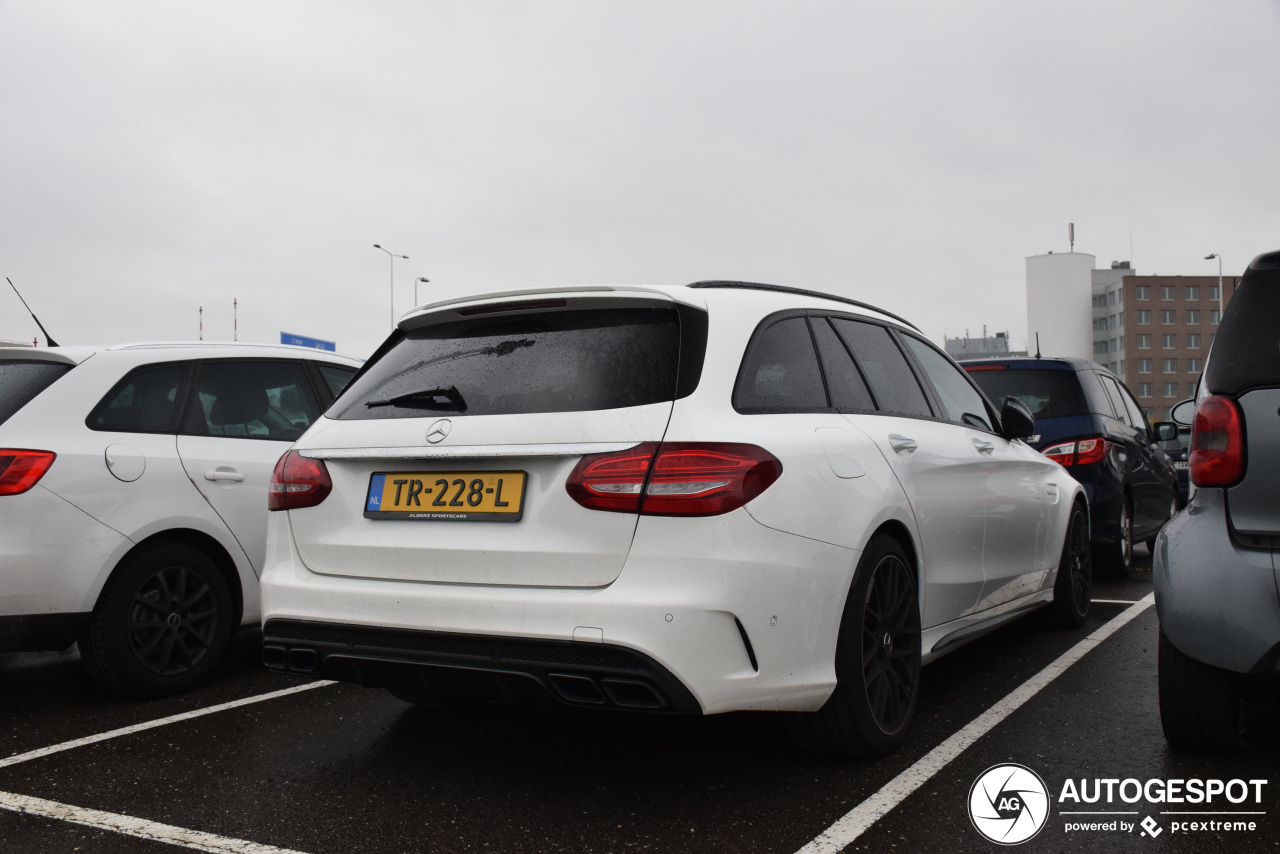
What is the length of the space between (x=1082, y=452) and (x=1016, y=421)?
8.41ft

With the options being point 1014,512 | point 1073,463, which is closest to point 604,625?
point 1014,512

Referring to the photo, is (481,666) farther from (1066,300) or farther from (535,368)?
(1066,300)

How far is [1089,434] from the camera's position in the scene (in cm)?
736

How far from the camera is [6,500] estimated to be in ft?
13.8

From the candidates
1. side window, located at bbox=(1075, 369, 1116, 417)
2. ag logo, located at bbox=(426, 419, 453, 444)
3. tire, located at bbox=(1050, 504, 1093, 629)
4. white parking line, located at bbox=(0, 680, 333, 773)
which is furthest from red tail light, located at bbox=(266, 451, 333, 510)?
side window, located at bbox=(1075, 369, 1116, 417)

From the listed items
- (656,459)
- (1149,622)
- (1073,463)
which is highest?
(656,459)

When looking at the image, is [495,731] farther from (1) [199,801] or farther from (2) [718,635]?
(2) [718,635]

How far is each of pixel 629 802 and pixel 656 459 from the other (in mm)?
1104

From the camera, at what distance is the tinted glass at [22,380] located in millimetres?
4430

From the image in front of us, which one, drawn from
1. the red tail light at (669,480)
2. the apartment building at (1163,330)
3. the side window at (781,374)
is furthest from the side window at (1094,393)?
the apartment building at (1163,330)

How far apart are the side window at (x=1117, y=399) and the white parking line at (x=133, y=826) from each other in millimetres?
6949

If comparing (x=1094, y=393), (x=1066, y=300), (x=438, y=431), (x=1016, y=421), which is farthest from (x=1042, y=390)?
(x=1066, y=300)

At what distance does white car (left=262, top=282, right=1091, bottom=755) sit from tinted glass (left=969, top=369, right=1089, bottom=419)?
4000 millimetres

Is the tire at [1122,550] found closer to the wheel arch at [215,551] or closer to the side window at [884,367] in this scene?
the side window at [884,367]
